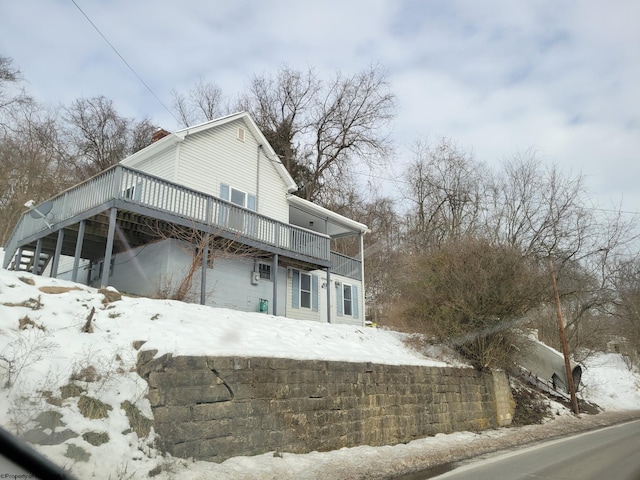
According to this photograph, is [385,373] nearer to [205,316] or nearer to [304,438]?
[304,438]

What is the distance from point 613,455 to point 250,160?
15824 millimetres

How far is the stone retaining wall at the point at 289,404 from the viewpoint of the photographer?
6488 millimetres

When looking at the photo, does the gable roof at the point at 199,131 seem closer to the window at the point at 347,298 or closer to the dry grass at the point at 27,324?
the window at the point at 347,298

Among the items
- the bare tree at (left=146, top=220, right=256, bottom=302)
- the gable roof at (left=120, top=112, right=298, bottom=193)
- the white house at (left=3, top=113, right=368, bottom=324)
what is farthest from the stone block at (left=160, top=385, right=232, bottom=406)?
the gable roof at (left=120, top=112, right=298, bottom=193)

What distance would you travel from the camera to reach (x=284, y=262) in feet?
59.8

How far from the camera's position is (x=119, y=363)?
659cm

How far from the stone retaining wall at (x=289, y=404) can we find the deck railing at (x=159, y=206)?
679 centimetres

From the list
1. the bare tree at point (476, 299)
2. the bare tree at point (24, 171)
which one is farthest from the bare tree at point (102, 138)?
the bare tree at point (476, 299)

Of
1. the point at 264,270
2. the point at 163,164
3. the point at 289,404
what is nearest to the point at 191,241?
the point at 264,270

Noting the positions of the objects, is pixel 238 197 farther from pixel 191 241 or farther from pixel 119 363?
pixel 119 363

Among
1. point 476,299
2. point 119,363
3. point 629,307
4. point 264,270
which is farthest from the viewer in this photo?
point 629,307

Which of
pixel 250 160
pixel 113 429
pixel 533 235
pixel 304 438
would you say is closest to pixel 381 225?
pixel 533 235

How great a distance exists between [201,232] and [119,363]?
7.99 metres

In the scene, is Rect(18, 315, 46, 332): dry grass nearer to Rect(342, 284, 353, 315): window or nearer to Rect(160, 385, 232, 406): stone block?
Rect(160, 385, 232, 406): stone block
